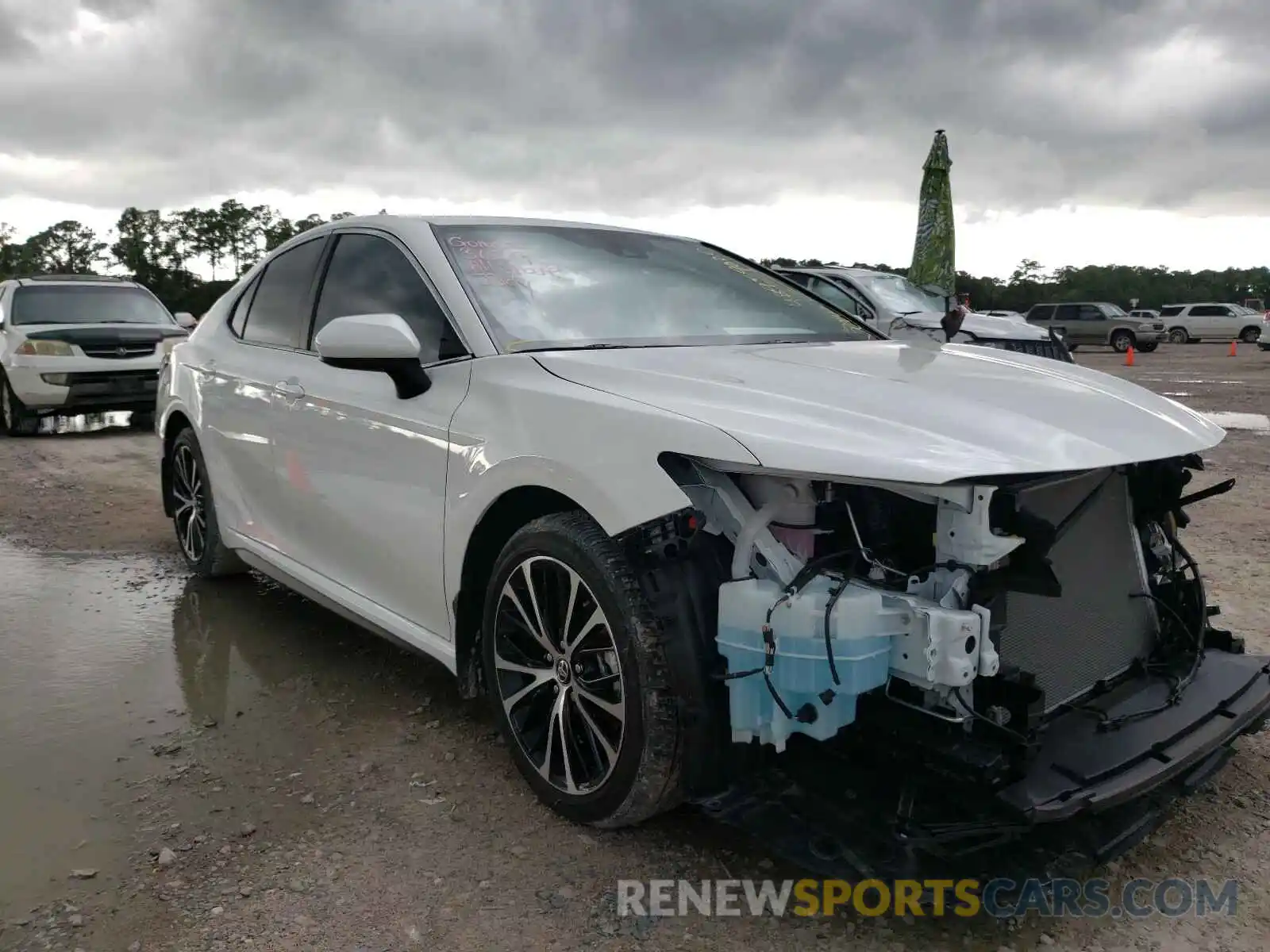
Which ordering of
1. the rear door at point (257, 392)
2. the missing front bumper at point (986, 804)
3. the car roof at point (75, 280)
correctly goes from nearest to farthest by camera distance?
the missing front bumper at point (986, 804) → the rear door at point (257, 392) → the car roof at point (75, 280)

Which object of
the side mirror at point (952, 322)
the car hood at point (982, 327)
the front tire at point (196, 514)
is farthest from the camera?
the car hood at point (982, 327)

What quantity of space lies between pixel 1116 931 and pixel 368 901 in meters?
1.70

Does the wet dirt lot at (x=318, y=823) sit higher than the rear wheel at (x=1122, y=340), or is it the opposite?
the rear wheel at (x=1122, y=340)

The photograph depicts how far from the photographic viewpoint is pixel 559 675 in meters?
2.60

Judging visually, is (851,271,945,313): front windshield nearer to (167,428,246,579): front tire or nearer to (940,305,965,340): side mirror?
(940,305,965,340): side mirror

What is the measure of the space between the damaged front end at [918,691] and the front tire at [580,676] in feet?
0.51

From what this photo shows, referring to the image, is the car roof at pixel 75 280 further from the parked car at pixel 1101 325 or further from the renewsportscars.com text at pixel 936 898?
the parked car at pixel 1101 325

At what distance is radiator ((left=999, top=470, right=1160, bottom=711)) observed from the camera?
7.77 feet

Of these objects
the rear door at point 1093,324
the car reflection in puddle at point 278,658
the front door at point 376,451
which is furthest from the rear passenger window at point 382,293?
the rear door at point 1093,324

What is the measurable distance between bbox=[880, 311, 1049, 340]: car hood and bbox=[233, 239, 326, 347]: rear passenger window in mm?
6181

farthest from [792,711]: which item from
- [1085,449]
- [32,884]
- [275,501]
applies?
[275,501]

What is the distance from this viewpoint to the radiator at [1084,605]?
2.37m

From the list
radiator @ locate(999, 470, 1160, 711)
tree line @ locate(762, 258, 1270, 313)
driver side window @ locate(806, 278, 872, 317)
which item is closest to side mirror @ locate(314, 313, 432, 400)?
radiator @ locate(999, 470, 1160, 711)

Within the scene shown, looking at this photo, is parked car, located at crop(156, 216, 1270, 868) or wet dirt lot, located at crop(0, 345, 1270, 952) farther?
wet dirt lot, located at crop(0, 345, 1270, 952)
